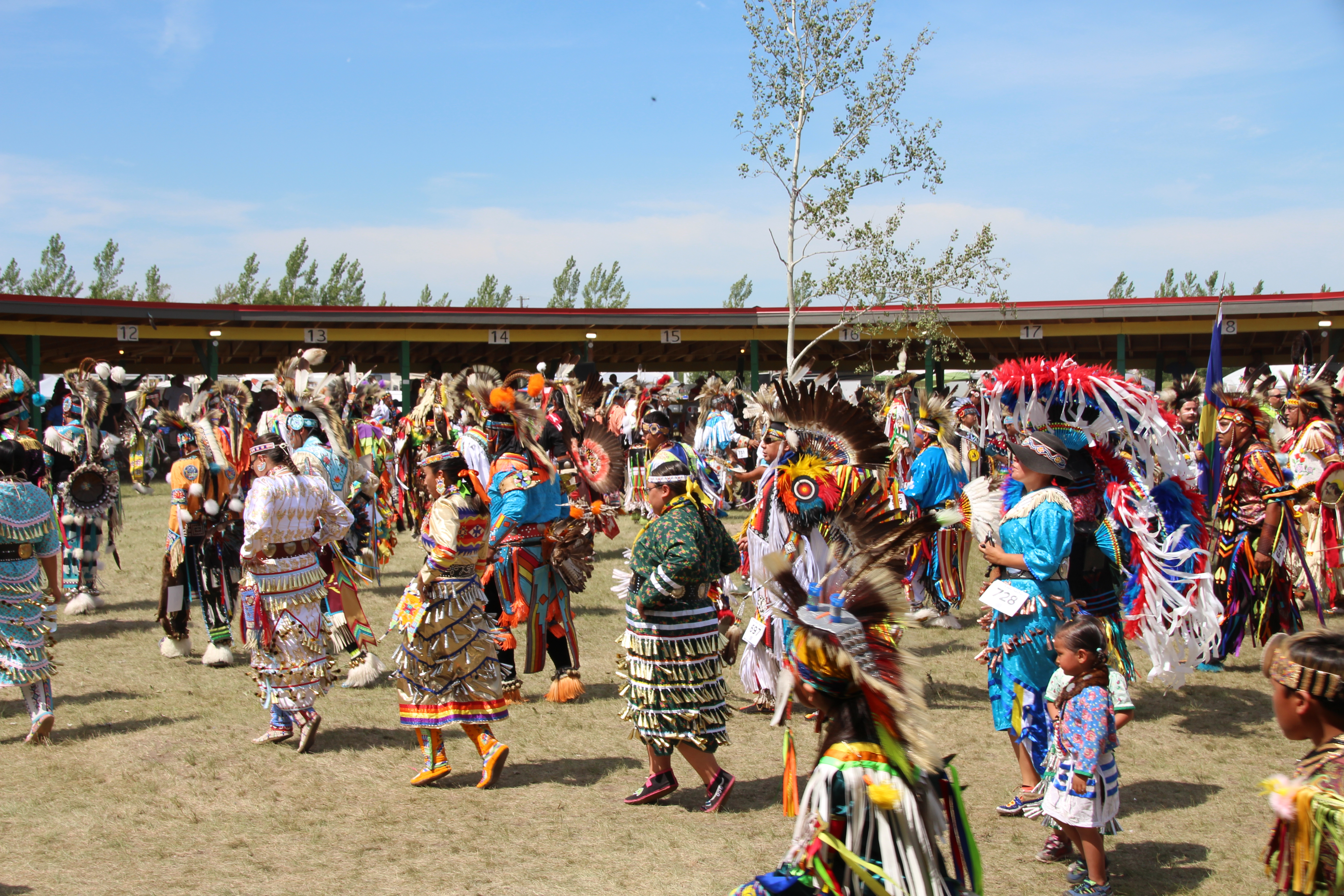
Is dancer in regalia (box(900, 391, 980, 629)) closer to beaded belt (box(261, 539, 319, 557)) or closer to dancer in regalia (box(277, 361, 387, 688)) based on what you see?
dancer in regalia (box(277, 361, 387, 688))

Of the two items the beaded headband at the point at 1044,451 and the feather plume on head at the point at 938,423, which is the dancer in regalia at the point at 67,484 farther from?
the beaded headband at the point at 1044,451

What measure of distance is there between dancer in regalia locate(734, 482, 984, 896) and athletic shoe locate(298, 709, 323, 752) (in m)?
3.71

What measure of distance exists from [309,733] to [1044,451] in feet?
13.5

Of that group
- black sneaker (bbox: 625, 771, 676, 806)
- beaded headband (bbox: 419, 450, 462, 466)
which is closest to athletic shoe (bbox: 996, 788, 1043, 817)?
black sneaker (bbox: 625, 771, 676, 806)

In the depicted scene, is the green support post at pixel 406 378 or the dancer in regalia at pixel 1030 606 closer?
the dancer in regalia at pixel 1030 606

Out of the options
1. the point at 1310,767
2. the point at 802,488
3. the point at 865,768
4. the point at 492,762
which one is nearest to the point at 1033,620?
the point at 802,488

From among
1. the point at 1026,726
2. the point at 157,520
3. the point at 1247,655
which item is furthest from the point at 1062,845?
the point at 157,520

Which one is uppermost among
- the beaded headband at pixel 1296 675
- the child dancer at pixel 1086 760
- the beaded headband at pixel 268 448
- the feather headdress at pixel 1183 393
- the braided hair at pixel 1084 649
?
the feather headdress at pixel 1183 393

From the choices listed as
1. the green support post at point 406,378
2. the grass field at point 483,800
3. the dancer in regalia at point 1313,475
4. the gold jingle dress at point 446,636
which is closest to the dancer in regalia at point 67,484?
the grass field at point 483,800

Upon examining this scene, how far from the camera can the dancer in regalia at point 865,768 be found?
2598mm

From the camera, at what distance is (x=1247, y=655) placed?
26.0 feet

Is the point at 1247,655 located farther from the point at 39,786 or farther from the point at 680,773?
the point at 39,786

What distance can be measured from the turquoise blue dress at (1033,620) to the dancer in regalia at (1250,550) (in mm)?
3559

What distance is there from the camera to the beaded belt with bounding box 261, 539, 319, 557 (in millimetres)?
5680
